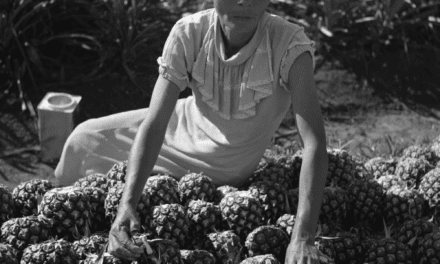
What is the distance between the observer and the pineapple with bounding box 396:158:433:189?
4.88 metres

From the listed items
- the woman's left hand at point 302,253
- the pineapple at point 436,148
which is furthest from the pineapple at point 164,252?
the pineapple at point 436,148

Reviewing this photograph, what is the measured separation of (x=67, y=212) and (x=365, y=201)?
141 centimetres

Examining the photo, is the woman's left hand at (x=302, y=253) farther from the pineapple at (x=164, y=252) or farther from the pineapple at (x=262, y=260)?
the pineapple at (x=164, y=252)

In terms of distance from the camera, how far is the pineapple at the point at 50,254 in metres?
4.00

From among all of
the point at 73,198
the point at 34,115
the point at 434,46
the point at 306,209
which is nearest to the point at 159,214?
the point at 73,198

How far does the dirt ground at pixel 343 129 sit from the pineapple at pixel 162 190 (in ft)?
4.64

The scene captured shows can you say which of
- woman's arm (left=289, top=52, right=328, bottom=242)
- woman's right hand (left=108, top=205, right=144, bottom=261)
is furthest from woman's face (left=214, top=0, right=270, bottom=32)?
woman's right hand (left=108, top=205, right=144, bottom=261)

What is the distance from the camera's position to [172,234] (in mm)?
4180

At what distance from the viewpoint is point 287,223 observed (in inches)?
169

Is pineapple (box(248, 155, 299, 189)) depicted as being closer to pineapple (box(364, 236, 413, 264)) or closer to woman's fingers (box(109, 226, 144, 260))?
pineapple (box(364, 236, 413, 264))

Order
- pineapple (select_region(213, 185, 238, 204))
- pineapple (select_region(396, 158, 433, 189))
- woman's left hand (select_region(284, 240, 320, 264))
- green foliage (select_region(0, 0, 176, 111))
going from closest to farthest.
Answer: woman's left hand (select_region(284, 240, 320, 264)), pineapple (select_region(213, 185, 238, 204)), pineapple (select_region(396, 158, 433, 189)), green foliage (select_region(0, 0, 176, 111))

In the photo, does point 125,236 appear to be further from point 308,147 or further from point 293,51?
point 293,51

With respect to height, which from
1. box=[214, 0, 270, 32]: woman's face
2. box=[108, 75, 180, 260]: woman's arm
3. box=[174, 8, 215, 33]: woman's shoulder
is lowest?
box=[108, 75, 180, 260]: woman's arm

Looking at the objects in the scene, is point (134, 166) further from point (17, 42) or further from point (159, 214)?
point (17, 42)
